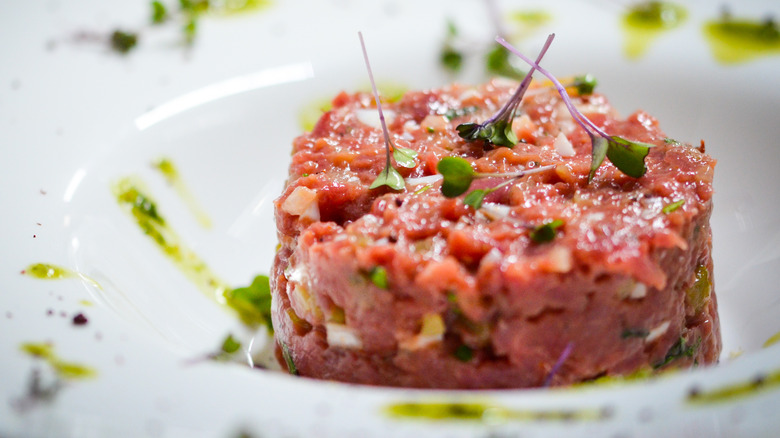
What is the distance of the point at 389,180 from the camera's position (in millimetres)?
3135

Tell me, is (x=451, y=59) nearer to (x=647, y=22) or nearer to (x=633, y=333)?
(x=647, y=22)

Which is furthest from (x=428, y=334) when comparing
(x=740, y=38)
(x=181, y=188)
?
(x=740, y=38)

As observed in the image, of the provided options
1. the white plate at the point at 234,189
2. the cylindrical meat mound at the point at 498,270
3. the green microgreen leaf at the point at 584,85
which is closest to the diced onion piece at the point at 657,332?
the cylindrical meat mound at the point at 498,270

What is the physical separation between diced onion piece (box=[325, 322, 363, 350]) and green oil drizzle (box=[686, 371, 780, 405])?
1.24 metres

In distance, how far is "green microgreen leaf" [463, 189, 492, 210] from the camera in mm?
2906

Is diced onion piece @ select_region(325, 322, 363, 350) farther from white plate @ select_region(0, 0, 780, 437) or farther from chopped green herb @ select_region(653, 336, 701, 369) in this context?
chopped green herb @ select_region(653, 336, 701, 369)

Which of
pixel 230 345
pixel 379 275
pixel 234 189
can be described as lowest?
pixel 230 345

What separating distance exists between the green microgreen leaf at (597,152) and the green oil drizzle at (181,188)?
231cm

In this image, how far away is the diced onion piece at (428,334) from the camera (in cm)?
277

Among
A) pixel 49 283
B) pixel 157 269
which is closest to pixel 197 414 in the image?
pixel 49 283

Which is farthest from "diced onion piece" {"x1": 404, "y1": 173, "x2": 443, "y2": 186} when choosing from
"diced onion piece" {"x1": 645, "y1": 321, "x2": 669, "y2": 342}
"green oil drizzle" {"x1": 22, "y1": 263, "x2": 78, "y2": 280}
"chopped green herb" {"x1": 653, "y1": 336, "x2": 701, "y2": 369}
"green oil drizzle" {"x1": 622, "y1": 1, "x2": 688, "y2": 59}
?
"green oil drizzle" {"x1": 622, "y1": 1, "x2": 688, "y2": 59}

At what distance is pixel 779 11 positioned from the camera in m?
5.00

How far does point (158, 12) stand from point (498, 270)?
136 inches

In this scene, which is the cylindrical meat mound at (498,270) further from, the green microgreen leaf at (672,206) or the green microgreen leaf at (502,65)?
the green microgreen leaf at (502,65)
